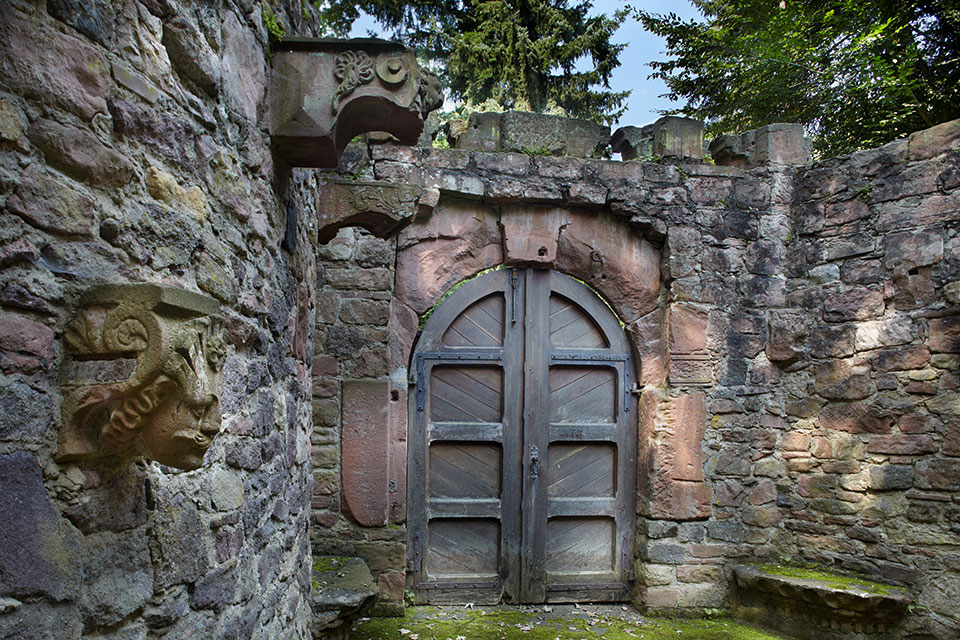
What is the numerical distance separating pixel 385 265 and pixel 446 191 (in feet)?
2.05

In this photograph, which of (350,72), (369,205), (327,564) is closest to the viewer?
(350,72)

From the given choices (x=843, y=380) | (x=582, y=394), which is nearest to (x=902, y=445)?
(x=843, y=380)

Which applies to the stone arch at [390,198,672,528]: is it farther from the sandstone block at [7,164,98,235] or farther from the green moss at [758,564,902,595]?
the sandstone block at [7,164,98,235]

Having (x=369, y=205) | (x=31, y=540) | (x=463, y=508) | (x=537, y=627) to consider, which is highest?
(x=369, y=205)

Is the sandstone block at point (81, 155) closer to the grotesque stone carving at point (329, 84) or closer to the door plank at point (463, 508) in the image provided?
the grotesque stone carving at point (329, 84)

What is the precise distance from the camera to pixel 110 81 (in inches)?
47.0

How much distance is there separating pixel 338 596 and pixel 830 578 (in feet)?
9.66

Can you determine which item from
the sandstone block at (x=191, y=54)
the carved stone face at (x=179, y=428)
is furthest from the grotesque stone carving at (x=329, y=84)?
the carved stone face at (x=179, y=428)

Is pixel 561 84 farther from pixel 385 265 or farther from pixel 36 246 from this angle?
pixel 36 246

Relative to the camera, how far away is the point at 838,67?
797 centimetres

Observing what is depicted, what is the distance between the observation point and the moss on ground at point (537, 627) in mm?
3809

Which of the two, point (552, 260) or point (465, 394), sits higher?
point (552, 260)

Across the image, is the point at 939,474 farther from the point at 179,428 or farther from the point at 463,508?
the point at 179,428

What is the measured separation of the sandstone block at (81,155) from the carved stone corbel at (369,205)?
156 centimetres
